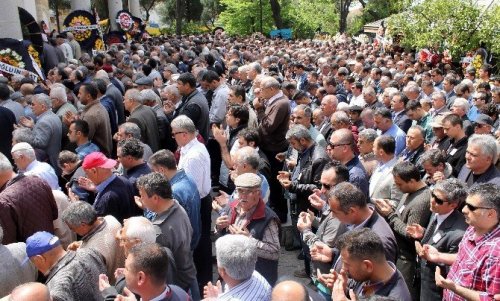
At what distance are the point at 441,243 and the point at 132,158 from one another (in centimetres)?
287

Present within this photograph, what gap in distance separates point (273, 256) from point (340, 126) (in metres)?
2.87

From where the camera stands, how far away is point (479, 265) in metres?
3.68

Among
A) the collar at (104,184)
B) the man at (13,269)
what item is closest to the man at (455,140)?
the collar at (104,184)

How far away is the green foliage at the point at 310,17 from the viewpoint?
42.8 metres

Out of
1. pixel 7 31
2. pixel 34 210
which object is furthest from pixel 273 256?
pixel 7 31

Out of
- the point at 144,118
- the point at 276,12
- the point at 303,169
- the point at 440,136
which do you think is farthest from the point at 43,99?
the point at 276,12

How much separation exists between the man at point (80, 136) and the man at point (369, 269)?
151 inches

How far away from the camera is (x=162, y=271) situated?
11.3 feet

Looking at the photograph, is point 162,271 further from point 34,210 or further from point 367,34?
point 367,34

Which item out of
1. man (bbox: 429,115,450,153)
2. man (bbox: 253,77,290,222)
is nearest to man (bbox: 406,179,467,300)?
man (bbox: 429,115,450,153)

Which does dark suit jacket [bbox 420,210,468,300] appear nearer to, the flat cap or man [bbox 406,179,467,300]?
man [bbox 406,179,467,300]

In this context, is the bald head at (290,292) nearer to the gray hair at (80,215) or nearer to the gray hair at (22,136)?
the gray hair at (80,215)

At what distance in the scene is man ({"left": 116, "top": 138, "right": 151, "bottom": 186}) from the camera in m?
5.42

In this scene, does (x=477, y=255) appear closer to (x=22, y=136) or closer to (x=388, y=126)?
(x=388, y=126)
